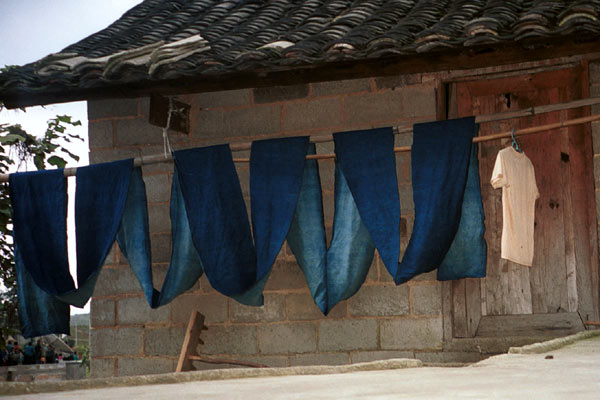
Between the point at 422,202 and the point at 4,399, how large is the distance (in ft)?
9.01

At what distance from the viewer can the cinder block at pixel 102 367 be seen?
6.71 metres

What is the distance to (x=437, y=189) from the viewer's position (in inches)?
210

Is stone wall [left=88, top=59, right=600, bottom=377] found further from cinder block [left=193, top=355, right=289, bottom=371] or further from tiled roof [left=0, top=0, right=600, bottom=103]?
tiled roof [left=0, top=0, right=600, bottom=103]

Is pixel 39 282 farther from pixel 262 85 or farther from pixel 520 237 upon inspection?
pixel 520 237

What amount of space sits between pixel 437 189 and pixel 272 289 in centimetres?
162

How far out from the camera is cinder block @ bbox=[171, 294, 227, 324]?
6.54m

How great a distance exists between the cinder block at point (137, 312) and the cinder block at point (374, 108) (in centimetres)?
190

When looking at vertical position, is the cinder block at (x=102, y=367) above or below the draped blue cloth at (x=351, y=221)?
below

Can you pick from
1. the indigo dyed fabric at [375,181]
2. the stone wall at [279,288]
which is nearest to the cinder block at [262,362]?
the stone wall at [279,288]

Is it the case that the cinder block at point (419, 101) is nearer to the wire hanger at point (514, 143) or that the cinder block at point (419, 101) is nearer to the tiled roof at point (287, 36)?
the tiled roof at point (287, 36)

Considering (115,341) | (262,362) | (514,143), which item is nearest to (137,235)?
(115,341)

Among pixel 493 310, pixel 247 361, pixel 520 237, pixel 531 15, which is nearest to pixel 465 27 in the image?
pixel 531 15

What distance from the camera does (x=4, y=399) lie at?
3.36m

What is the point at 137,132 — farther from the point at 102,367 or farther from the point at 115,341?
the point at 102,367
